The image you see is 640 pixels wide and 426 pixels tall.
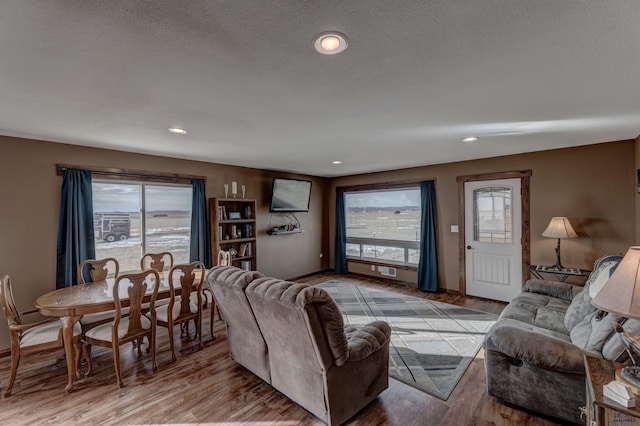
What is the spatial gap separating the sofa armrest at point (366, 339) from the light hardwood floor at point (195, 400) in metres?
0.51

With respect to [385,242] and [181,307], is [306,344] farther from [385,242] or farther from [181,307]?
[385,242]

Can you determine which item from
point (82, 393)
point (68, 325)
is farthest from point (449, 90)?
point (82, 393)

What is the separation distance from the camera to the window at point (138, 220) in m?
3.85

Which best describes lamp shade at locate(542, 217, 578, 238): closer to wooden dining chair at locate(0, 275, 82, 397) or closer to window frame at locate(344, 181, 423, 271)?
window frame at locate(344, 181, 423, 271)

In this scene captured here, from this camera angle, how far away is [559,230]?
3729mm

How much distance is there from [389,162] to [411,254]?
2.01 metres

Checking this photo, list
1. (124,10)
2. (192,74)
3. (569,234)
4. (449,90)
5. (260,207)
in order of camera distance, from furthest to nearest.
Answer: (260,207) < (569,234) < (449,90) < (192,74) < (124,10)

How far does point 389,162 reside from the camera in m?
5.02

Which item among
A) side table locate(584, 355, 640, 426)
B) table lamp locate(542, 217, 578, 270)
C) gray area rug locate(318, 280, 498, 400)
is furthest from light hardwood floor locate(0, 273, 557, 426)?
table lamp locate(542, 217, 578, 270)

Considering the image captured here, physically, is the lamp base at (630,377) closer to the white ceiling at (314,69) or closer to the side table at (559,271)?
the white ceiling at (314,69)

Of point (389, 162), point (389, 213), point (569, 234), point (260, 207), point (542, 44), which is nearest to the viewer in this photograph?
point (542, 44)

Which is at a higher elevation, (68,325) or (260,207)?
(260,207)

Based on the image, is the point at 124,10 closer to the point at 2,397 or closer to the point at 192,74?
the point at 192,74

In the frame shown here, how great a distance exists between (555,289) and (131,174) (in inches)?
221
